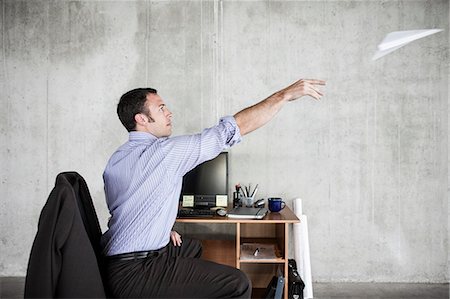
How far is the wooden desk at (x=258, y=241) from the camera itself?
3.06 metres

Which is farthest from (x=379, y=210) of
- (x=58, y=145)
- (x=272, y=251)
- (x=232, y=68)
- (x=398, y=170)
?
(x=58, y=145)

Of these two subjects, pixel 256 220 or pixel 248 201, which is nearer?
pixel 256 220

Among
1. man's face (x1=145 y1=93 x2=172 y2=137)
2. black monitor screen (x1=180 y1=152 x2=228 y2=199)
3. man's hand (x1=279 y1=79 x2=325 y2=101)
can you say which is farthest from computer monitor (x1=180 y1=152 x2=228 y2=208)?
man's hand (x1=279 y1=79 x2=325 y2=101)

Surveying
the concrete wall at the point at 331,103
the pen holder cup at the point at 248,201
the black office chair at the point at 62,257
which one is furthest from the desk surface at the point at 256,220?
the black office chair at the point at 62,257

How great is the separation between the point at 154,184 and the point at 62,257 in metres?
0.47

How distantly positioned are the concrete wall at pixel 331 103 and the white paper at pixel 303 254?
15.4 inches

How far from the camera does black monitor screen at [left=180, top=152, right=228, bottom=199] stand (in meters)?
3.52

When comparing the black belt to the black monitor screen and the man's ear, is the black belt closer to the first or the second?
the man's ear

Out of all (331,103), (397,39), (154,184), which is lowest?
(154,184)

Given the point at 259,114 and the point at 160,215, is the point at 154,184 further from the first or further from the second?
the point at 259,114

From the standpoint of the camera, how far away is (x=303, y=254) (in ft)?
11.5

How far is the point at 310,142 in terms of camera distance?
3947mm

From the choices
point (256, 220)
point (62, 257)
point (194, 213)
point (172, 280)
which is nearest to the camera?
point (62, 257)

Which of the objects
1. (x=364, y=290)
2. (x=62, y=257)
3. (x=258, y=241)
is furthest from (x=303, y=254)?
(x=62, y=257)
